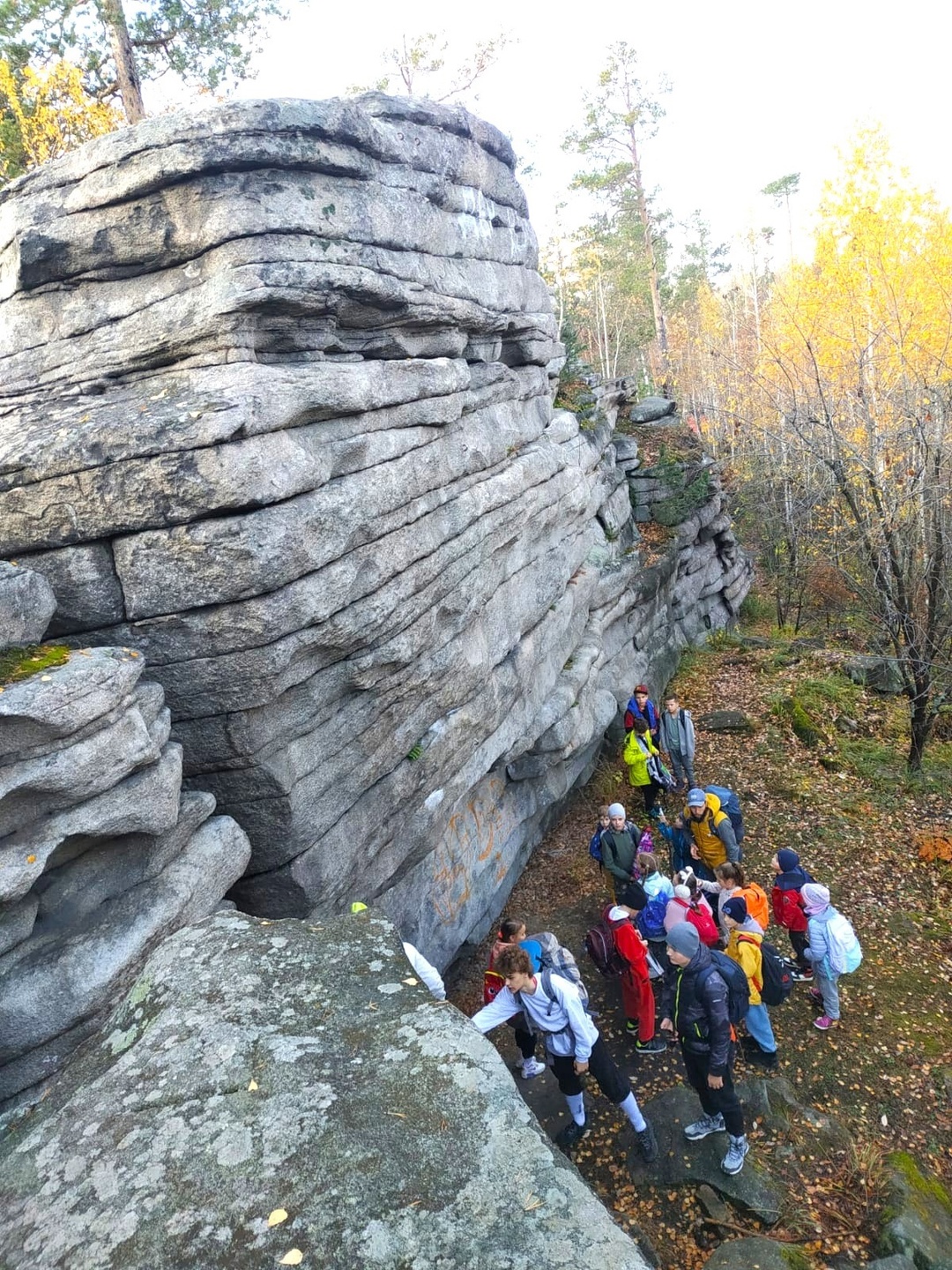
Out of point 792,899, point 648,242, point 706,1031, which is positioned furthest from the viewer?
point 648,242

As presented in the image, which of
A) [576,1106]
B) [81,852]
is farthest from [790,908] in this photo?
[81,852]

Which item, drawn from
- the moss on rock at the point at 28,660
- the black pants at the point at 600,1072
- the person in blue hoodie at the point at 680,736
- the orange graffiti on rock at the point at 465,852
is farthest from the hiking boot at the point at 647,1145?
the moss on rock at the point at 28,660

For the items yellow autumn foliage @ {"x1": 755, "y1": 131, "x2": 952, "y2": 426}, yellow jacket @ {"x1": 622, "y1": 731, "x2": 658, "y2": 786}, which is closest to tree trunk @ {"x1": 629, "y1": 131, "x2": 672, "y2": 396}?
yellow autumn foliage @ {"x1": 755, "y1": 131, "x2": 952, "y2": 426}

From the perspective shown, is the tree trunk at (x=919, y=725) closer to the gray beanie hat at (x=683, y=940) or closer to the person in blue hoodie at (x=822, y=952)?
the person in blue hoodie at (x=822, y=952)

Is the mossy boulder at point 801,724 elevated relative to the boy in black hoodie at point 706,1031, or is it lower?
lower

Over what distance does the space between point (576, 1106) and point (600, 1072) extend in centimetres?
90

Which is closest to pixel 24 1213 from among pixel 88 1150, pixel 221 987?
pixel 88 1150

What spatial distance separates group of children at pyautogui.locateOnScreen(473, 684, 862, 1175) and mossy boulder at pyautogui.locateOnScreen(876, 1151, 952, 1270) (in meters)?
1.28

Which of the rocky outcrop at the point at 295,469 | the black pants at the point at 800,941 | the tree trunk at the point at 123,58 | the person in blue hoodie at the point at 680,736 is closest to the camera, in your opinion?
the rocky outcrop at the point at 295,469

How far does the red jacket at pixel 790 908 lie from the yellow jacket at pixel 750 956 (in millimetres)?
1072

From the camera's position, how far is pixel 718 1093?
274 inches

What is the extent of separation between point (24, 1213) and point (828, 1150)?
744cm

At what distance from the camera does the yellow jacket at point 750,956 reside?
26.2ft

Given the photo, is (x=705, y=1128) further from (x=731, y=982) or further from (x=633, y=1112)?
(x=731, y=982)
